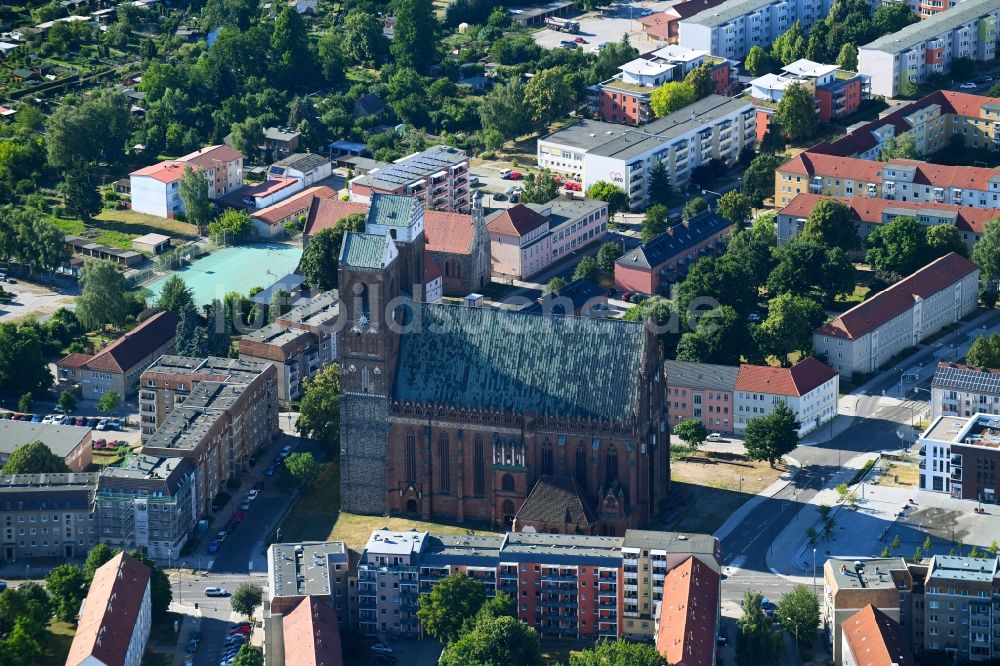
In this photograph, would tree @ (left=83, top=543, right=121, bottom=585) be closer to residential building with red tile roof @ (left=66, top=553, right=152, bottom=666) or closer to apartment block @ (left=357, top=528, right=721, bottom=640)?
residential building with red tile roof @ (left=66, top=553, right=152, bottom=666)

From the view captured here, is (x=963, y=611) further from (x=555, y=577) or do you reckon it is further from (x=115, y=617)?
(x=115, y=617)

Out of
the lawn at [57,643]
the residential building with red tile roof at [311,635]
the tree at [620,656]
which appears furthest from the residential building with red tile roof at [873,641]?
the lawn at [57,643]

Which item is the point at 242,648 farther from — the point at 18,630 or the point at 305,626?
the point at 18,630

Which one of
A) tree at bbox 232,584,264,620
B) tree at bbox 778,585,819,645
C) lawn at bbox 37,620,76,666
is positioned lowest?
lawn at bbox 37,620,76,666

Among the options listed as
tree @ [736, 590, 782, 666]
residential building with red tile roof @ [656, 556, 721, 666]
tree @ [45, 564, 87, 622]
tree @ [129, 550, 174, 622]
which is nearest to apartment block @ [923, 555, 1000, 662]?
tree @ [736, 590, 782, 666]

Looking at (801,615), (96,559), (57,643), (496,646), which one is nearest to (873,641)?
(801,615)

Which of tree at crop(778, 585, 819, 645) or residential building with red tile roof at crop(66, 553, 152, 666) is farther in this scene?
tree at crop(778, 585, 819, 645)

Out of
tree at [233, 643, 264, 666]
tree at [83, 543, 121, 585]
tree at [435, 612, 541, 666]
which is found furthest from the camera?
tree at [83, 543, 121, 585]
